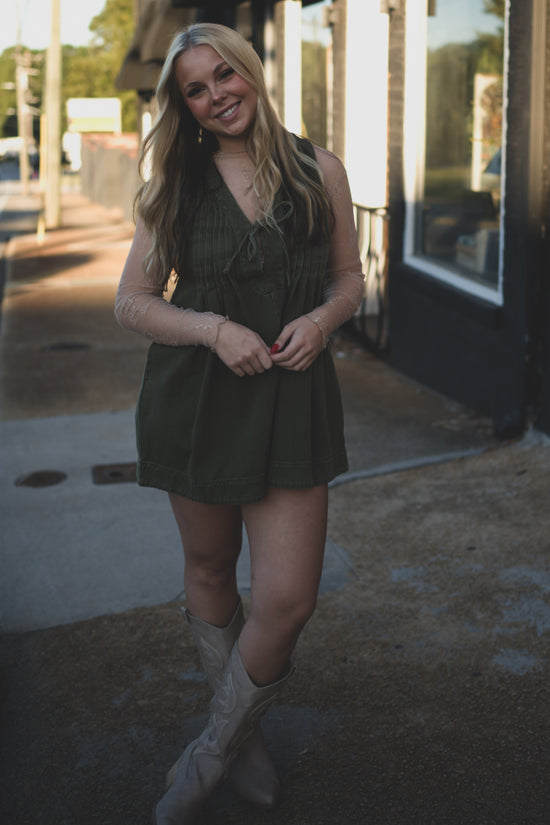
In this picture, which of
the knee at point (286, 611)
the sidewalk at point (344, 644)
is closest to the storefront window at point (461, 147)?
the sidewalk at point (344, 644)

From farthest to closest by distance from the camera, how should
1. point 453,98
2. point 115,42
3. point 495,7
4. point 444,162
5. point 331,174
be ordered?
1. point 115,42
2. point 444,162
3. point 453,98
4. point 495,7
5. point 331,174

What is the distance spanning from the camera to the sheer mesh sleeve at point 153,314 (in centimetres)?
239

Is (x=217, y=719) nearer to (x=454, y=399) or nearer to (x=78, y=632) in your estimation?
(x=78, y=632)

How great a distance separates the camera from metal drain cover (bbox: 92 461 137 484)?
5527 mm

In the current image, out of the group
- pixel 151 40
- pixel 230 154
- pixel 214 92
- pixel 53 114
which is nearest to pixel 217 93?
pixel 214 92

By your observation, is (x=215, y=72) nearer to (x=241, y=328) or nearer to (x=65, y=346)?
(x=241, y=328)

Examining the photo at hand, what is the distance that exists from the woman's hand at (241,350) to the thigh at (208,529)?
38 cm

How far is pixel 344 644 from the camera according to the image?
3602mm

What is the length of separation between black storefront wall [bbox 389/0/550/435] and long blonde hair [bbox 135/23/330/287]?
10.9 feet

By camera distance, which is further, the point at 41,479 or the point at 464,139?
the point at 464,139

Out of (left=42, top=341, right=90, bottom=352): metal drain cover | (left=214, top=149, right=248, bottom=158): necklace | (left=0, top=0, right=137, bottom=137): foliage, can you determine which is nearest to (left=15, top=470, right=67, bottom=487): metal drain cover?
(left=214, top=149, right=248, bottom=158): necklace

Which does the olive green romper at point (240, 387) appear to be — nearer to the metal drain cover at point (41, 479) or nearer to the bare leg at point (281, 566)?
the bare leg at point (281, 566)

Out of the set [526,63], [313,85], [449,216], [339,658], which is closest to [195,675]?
[339,658]

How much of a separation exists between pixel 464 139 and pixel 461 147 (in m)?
0.07
